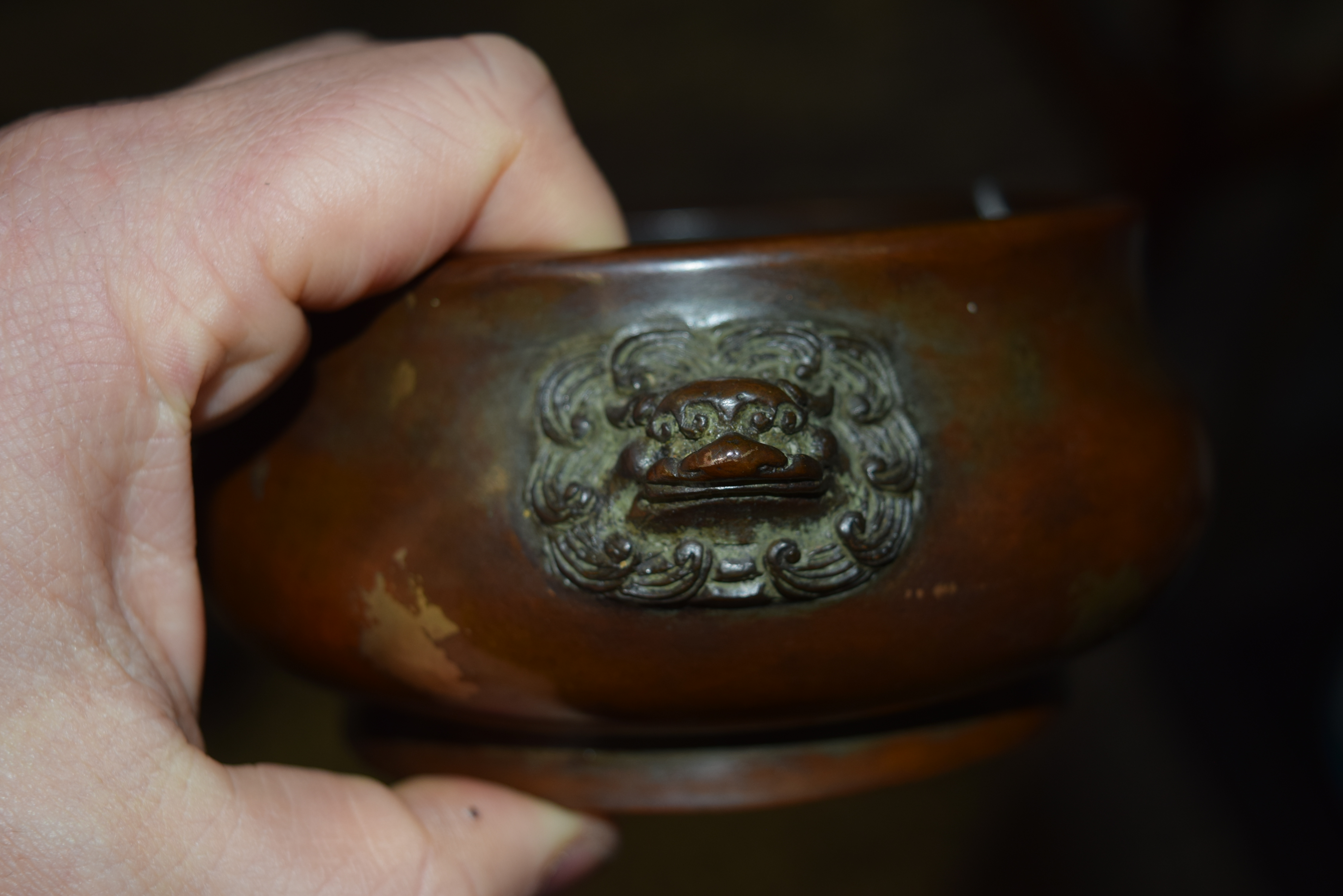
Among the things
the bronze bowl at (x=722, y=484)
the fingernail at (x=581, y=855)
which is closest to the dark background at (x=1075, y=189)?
the bronze bowl at (x=722, y=484)

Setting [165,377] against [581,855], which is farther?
[581,855]

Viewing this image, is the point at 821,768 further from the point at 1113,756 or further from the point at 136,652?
the point at 1113,756

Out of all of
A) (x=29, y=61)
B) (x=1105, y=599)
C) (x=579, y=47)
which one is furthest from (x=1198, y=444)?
(x=29, y=61)

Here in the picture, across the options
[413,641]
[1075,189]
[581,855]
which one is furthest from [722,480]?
[1075,189]

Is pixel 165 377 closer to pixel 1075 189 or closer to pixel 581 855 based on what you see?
pixel 581 855

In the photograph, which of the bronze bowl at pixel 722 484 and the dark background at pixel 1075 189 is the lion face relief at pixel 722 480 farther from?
the dark background at pixel 1075 189

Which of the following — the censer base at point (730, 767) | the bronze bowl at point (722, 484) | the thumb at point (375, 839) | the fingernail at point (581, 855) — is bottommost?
the fingernail at point (581, 855)
